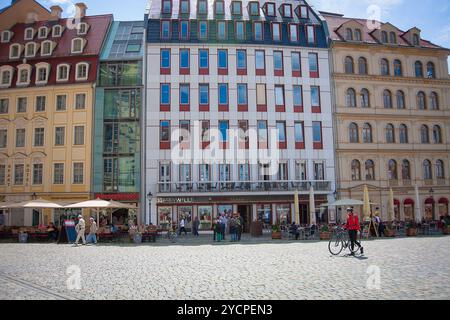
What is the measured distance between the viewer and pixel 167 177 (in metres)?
35.2

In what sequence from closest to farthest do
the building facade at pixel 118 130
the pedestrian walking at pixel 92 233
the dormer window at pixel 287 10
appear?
the pedestrian walking at pixel 92 233, the building facade at pixel 118 130, the dormer window at pixel 287 10

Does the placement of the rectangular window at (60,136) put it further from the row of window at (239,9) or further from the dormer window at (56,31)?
the row of window at (239,9)

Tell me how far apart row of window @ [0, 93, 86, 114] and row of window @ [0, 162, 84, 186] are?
198 inches

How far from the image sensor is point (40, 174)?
1414 inches

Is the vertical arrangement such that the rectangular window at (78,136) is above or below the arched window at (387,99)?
below

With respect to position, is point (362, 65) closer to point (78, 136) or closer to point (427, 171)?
point (427, 171)

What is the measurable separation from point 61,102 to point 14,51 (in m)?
8.14

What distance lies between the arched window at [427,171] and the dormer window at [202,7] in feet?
84.9

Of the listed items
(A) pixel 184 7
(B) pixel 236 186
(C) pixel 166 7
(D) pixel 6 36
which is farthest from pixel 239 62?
(D) pixel 6 36

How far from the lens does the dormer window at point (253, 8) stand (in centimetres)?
4022

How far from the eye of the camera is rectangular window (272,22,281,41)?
38719 mm

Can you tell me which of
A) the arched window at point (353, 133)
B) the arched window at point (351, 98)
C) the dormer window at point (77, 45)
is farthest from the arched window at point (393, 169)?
the dormer window at point (77, 45)

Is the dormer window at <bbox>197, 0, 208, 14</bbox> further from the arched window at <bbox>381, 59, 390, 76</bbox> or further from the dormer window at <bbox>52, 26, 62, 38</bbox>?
the arched window at <bbox>381, 59, 390, 76</bbox>

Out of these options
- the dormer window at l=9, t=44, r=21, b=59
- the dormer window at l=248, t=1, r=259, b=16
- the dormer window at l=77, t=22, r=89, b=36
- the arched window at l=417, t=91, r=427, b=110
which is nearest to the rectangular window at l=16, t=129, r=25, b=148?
the dormer window at l=9, t=44, r=21, b=59
